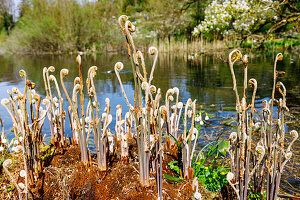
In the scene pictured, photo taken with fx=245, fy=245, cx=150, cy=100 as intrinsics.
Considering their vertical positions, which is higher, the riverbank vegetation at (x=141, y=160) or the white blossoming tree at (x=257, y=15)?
the white blossoming tree at (x=257, y=15)

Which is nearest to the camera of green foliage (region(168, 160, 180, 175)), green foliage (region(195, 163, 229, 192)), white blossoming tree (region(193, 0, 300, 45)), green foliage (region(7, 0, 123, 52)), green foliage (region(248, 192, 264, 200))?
green foliage (region(248, 192, 264, 200))

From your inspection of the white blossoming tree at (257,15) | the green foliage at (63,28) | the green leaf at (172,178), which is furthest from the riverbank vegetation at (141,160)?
the green foliage at (63,28)

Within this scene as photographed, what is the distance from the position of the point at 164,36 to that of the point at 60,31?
32.6 feet

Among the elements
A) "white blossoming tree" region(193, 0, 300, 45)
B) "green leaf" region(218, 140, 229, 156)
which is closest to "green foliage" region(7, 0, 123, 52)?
"white blossoming tree" region(193, 0, 300, 45)

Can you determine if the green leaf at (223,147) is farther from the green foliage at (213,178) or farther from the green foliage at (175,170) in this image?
the green foliage at (175,170)

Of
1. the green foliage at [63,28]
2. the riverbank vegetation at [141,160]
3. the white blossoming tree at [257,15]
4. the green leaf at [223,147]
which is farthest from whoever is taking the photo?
the green foliage at [63,28]

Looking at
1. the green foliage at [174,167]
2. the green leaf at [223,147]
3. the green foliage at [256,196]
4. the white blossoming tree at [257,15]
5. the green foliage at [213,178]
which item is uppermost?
the white blossoming tree at [257,15]

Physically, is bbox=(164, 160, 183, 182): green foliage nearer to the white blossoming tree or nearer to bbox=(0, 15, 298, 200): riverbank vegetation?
bbox=(0, 15, 298, 200): riverbank vegetation

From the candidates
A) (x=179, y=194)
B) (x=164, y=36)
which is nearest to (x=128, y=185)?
(x=179, y=194)

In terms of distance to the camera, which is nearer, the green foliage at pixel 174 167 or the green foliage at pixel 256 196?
the green foliage at pixel 256 196

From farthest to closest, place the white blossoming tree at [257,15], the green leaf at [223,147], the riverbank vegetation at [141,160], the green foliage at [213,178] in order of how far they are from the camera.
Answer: the white blossoming tree at [257,15] < the green leaf at [223,147] < the green foliage at [213,178] < the riverbank vegetation at [141,160]

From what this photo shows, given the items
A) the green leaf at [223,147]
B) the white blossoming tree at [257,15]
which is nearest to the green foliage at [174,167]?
the green leaf at [223,147]

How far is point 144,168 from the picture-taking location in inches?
60.5

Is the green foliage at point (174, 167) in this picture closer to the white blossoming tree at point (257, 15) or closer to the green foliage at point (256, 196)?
the green foliage at point (256, 196)
